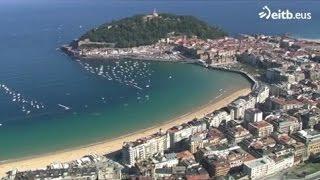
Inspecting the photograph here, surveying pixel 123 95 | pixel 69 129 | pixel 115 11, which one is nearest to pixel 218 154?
pixel 69 129

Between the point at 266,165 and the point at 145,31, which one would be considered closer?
the point at 266,165

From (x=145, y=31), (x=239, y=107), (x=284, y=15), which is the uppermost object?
(x=145, y=31)

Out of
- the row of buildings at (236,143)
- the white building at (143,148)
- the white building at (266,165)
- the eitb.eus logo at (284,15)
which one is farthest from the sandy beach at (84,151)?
the eitb.eus logo at (284,15)

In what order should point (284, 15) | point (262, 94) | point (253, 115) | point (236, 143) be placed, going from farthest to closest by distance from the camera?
1. point (284, 15)
2. point (262, 94)
3. point (253, 115)
4. point (236, 143)

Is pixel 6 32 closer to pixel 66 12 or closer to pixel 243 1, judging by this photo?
pixel 66 12

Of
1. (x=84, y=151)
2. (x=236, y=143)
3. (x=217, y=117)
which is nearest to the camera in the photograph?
(x=236, y=143)

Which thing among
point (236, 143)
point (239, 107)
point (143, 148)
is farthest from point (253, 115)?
point (143, 148)

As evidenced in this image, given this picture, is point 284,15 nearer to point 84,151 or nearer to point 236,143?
point 236,143

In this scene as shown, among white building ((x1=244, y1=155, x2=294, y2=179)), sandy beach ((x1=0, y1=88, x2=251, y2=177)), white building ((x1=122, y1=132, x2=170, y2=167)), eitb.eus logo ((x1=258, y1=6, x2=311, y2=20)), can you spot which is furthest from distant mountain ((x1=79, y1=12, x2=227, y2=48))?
white building ((x1=244, y1=155, x2=294, y2=179))

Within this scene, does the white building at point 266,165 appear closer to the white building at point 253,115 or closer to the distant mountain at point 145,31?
the white building at point 253,115
